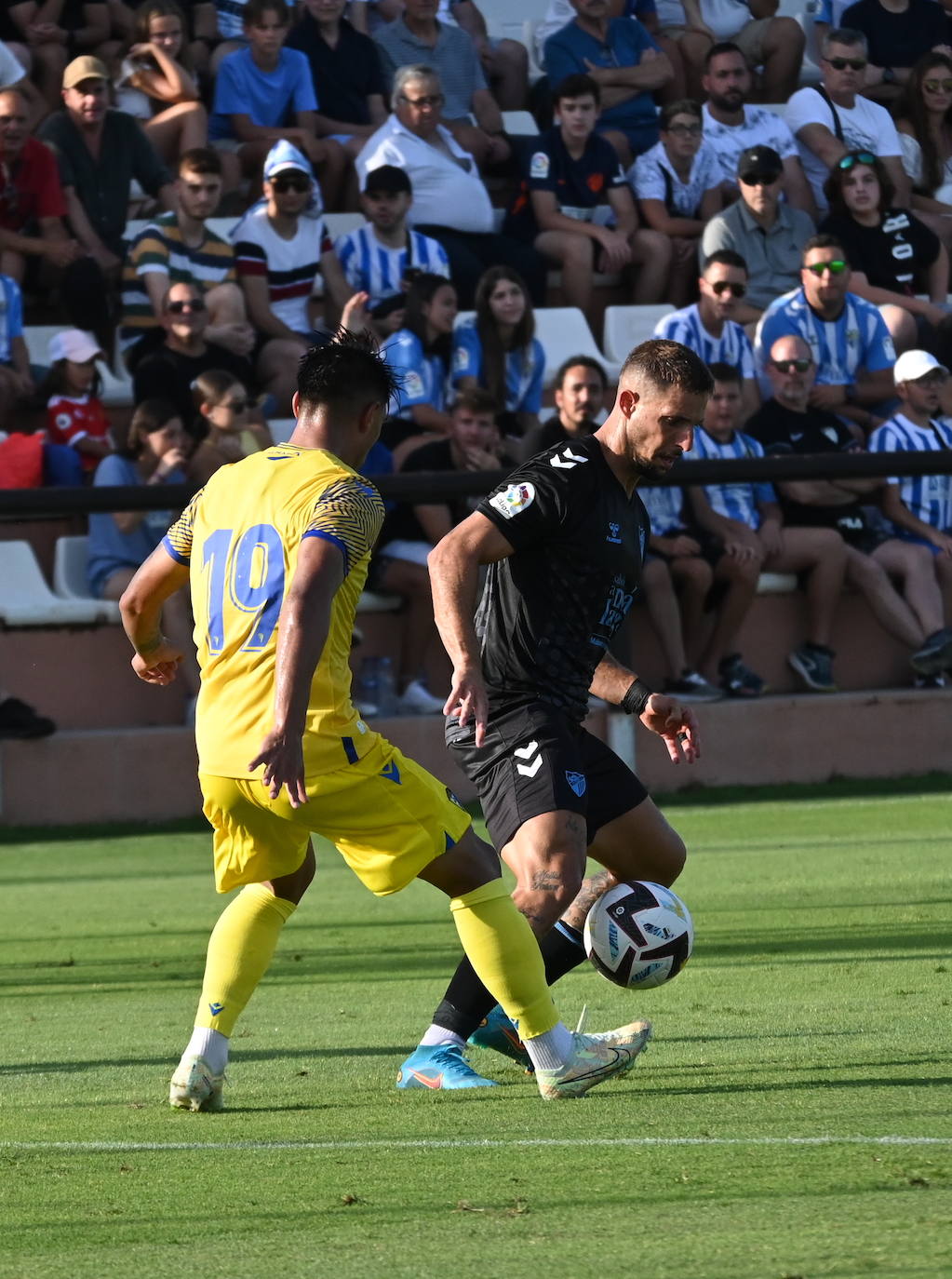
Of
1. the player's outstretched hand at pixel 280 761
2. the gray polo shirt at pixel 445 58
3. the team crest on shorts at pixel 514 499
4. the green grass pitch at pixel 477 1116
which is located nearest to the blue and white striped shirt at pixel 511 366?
the gray polo shirt at pixel 445 58

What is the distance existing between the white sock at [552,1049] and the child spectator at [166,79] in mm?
10202

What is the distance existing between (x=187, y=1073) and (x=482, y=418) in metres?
7.43

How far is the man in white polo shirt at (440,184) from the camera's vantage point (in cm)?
1429

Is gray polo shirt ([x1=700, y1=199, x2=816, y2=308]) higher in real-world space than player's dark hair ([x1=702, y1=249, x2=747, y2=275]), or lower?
Answer: lower

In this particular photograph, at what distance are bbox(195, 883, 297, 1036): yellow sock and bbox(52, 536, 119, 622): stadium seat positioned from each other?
6.67 m

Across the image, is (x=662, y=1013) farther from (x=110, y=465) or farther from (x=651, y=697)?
(x=110, y=465)

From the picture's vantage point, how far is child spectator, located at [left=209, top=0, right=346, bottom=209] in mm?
14484

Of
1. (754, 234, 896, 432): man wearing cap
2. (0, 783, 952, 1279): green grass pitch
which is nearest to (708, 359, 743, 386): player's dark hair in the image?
(754, 234, 896, 432): man wearing cap

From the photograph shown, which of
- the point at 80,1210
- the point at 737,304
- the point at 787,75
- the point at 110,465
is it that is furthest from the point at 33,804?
the point at 787,75

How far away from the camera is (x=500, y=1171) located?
13.8 feet

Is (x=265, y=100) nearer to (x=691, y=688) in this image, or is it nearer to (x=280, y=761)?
(x=691, y=688)

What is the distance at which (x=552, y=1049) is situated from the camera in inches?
201

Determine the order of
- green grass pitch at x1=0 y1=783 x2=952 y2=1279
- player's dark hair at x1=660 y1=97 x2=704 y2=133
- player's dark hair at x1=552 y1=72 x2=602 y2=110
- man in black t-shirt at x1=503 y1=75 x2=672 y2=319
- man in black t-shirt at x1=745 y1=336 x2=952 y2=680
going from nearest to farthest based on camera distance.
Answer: green grass pitch at x1=0 y1=783 x2=952 y2=1279
man in black t-shirt at x1=745 y1=336 x2=952 y2=680
player's dark hair at x1=552 y1=72 x2=602 y2=110
man in black t-shirt at x1=503 y1=75 x2=672 y2=319
player's dark hair at x1=660 y1=97 x2=704 y2=133

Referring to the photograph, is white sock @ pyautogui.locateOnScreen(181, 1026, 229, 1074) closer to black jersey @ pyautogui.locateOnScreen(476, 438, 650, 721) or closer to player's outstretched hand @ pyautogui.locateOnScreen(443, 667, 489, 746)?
player's outstretched hand @ pyautogui.locateOnScreen(443, 667, 489, 746)
